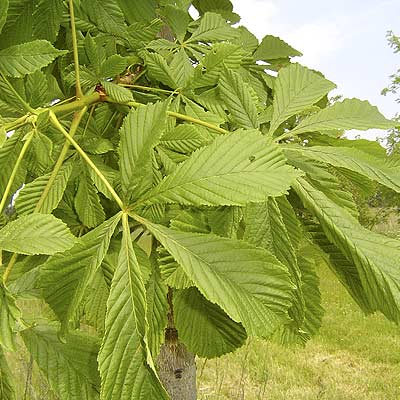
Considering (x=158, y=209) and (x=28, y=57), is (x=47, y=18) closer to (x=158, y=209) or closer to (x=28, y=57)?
(x=28, y=57)

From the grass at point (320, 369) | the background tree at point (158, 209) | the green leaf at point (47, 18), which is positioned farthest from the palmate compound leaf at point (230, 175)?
the grass at point (320, 369)

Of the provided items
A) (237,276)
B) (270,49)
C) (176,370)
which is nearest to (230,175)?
(237,276)

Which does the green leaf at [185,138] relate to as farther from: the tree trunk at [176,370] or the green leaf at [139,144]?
the tree trunk at [176,370]

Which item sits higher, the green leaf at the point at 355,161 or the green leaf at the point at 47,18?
the green leaf at the point at 47,18

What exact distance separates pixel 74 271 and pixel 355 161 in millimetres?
314

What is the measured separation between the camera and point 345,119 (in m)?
0.67

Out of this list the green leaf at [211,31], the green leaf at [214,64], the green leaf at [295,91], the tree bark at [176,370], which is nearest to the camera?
the green leaf at [295,91]

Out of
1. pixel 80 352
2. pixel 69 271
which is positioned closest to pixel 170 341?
pixel 80 352

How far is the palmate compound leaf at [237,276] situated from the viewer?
1.56 ft

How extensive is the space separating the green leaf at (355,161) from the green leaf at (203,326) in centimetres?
22

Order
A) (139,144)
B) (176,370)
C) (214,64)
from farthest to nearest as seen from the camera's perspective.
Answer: (176,370), (214,64), (139,144)

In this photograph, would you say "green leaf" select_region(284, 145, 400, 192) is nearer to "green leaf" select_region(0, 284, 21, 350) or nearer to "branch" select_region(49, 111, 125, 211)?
"branch" select_region(49, 111, 125, 211)

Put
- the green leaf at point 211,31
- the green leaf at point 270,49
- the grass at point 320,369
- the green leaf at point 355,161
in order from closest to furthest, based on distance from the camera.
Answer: the green leaf at point 355,161, the green leaf at point 211,31, the green leaf at point 270,49, the grass at point 320,369

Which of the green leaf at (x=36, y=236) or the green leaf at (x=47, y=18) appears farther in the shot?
the green leaf at (x=47, y=18)
